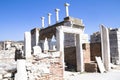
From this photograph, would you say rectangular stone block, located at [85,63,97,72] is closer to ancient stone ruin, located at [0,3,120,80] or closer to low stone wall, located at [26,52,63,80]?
ancient stone ruin, located at [0,3,120,80]

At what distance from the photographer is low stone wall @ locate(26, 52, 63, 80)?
722 centimetres

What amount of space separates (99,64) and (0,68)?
959 cm

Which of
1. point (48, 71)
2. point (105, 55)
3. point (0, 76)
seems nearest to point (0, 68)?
point (0, 76)

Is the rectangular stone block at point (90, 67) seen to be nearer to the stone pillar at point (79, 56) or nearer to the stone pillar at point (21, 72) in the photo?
the stone pillar at point (79, 56)

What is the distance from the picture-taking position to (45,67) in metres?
7.61

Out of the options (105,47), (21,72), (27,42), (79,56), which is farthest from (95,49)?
(21,72)

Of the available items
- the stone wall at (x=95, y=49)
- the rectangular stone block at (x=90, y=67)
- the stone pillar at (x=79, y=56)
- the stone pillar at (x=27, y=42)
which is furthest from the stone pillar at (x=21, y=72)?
the stone wall at (x=95, y=49)

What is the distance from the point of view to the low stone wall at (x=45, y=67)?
7.22m

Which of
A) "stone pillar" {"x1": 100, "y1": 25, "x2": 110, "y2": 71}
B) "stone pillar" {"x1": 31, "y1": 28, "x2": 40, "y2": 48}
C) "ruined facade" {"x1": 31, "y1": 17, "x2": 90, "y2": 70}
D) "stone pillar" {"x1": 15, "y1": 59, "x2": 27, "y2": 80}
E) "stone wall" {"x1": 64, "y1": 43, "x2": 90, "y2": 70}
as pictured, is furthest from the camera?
"stone pillar" {"x1": 31, "y1": 28, "x2": 40, "y2": 48}

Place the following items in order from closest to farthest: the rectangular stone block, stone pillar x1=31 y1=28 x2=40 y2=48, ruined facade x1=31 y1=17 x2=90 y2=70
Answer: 1. the rectangular stone block
2. ruined facade x1=31 y1=17 x2=90 y2=70
3. stone pillar x1=31 y1=28 x2=40 y2=48

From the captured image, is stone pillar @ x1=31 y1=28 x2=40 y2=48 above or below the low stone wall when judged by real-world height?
above

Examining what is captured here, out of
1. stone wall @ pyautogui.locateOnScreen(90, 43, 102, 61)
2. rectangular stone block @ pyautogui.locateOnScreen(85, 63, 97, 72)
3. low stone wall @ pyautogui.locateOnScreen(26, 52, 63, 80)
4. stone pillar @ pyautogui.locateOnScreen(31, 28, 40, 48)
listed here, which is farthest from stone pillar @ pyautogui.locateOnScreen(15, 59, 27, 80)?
stone pillar @ pyautogui.locateOnScreen(31, 28, 40, 48)

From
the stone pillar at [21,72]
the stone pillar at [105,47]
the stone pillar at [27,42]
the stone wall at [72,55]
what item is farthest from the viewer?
the stone wall at [72,55]

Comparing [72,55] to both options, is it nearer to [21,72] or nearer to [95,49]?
[95,49]
